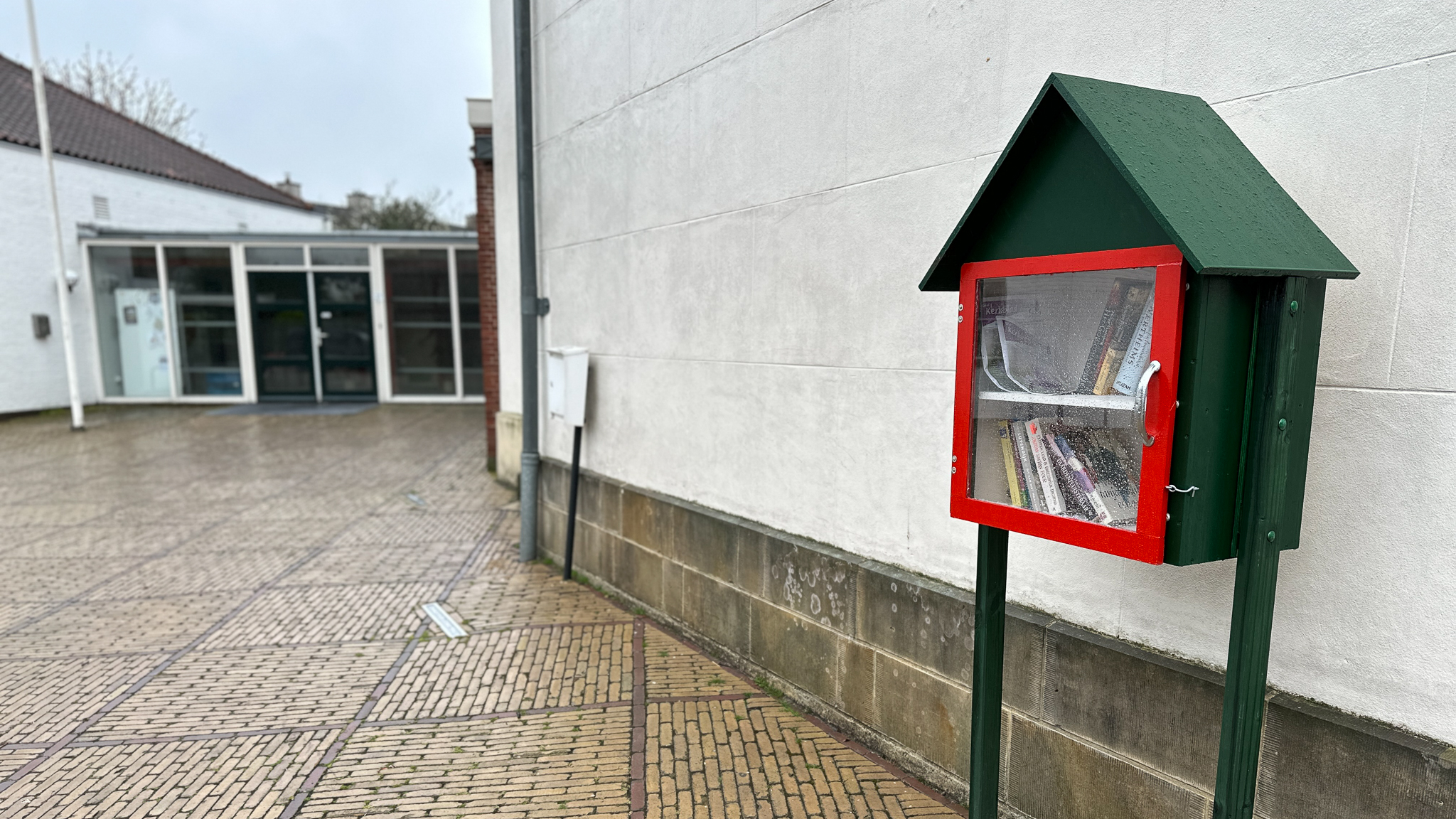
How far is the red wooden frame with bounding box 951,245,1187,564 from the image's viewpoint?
175 centimetres

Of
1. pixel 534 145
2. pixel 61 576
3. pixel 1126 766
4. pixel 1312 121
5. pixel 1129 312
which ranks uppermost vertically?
pixel 534 145

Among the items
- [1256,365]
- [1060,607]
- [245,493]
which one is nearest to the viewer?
[1256,365]

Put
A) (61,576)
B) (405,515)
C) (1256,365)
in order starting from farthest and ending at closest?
(405,515) → (61,576) → (1256,365)

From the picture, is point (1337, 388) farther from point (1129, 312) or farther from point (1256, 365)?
point (1129, 312)

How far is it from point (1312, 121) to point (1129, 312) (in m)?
0.78

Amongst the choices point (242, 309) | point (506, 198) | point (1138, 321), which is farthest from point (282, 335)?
point (1138, 321)

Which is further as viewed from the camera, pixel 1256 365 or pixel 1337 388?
pixel 1337 388

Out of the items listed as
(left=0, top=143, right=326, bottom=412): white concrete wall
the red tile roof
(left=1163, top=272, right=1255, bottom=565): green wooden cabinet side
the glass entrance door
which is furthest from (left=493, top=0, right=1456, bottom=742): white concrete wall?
the red tile roof

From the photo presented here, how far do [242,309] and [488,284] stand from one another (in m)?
9.22

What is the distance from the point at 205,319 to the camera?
1636cm

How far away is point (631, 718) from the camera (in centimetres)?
390

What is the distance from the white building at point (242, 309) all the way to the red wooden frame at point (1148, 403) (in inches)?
588

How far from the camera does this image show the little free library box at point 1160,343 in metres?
1.75

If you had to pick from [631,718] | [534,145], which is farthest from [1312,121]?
[534,145]
